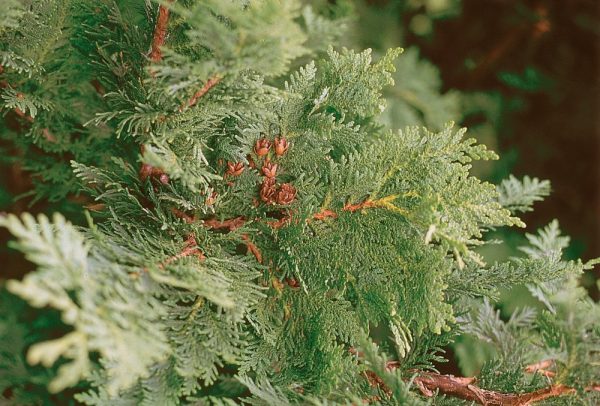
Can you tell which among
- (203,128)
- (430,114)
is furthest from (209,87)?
(430,114)

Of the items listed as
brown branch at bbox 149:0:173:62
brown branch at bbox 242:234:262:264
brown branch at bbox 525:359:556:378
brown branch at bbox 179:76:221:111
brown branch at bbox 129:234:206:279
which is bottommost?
brown branch at bbox 129:234:206:279

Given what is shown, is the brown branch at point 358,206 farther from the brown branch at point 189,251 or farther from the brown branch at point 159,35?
the brown branch at point 159,35

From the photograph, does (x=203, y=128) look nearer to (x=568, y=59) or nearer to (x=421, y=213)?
(x=421, y=213)

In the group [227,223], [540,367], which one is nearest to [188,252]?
[227,223]

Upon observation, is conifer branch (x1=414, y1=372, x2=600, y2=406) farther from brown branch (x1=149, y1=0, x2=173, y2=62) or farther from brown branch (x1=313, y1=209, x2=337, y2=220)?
brown branch (x1=149, y1=0, x2=173, y2=62)

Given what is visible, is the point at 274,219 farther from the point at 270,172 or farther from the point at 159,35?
the point at 159,35

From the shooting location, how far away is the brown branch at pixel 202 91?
782 millimetres

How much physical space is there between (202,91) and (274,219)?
0.89 ft

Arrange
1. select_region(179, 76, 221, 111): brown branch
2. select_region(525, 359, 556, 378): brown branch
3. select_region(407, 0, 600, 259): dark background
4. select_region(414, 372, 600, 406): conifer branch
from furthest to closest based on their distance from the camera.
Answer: select_region(407, 0, 600, 259): dark background < select_region(525, 359, 556, 378): brown branch < select_region(414, 372, 600, 406): conifer branch < select_region(179, 76, 221, 111): brown branch

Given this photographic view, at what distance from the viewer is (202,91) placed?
2.63 ft

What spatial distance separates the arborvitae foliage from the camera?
2.59 ft

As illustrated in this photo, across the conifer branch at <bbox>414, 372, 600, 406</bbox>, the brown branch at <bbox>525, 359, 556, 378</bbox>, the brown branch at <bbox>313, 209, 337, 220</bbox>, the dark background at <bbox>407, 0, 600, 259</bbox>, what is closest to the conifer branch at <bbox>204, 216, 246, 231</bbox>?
the brown branch at <bbox>313, 209, 337, 220</bbox>

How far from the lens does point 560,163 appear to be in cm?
227

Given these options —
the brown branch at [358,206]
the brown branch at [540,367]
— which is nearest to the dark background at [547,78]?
the brown branch at [540,367]
